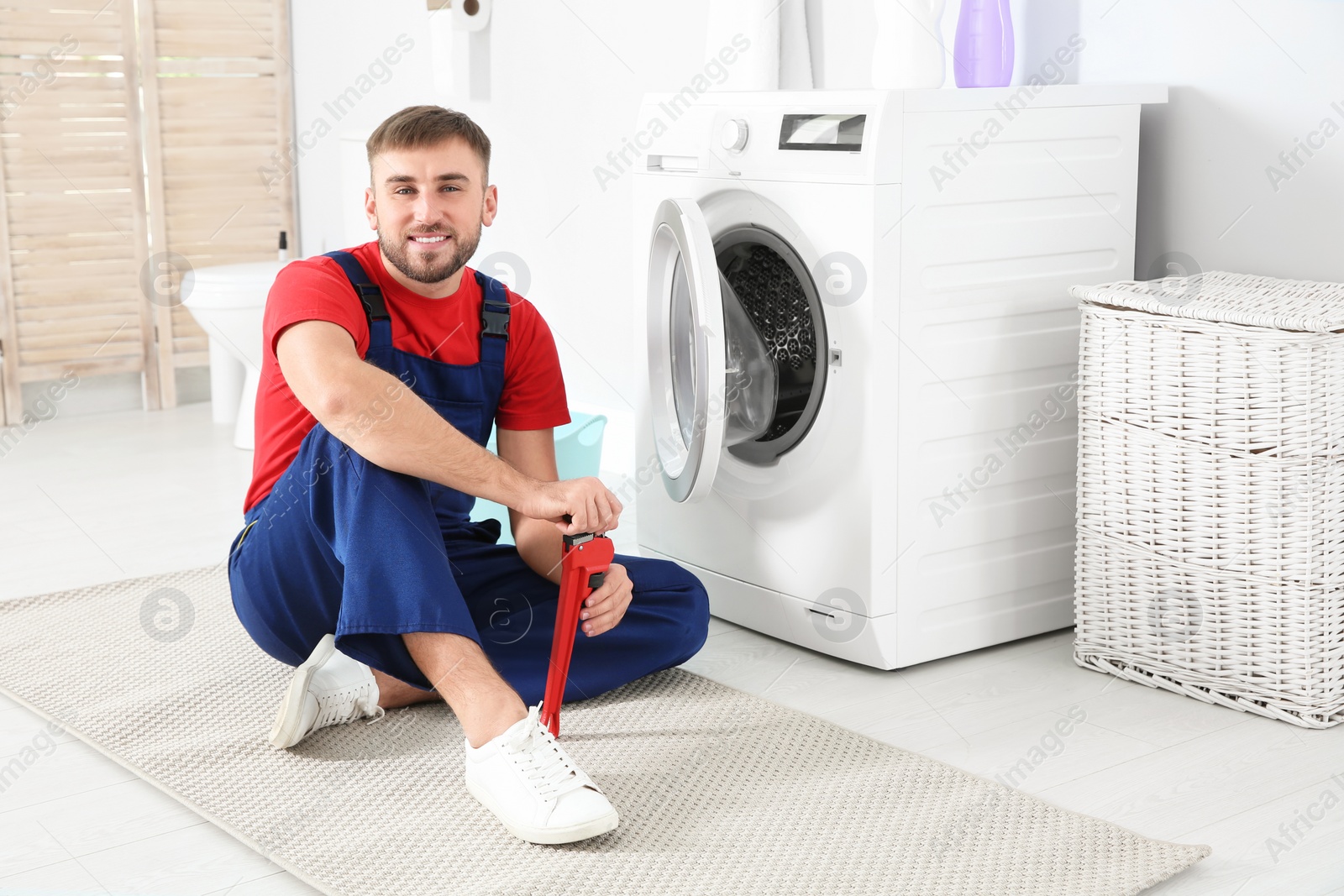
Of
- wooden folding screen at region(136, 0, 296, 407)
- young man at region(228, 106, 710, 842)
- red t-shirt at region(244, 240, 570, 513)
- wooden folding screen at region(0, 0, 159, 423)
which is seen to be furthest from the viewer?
wooden folding screen at region(136, 0, 296, 407)

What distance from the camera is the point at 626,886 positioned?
141cm

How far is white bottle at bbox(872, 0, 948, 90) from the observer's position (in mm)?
2123

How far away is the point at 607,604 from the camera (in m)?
1.69

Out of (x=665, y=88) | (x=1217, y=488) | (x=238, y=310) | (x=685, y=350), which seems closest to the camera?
(x=1217, y=488)

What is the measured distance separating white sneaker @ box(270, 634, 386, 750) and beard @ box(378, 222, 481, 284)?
479 mm

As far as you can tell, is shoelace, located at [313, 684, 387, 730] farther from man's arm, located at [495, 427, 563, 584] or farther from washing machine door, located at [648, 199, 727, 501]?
washing machine door, located at [648, 199, 727, 501]

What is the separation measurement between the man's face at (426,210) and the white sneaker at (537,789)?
605mm

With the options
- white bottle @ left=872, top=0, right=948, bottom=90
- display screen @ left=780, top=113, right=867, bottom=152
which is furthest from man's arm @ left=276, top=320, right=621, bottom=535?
white bottle @ left=872, top=0, right=948, bottom=90

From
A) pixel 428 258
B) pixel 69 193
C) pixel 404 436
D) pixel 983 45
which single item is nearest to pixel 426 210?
pixel 428 258

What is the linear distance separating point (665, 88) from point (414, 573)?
5.71 feet

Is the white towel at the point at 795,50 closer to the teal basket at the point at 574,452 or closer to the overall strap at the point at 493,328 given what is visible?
the teal basket at the point at 574,452

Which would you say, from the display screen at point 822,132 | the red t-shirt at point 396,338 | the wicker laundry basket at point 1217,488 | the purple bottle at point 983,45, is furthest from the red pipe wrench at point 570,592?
the purple bottle at point 983,45

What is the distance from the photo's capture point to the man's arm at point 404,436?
5.26 feet

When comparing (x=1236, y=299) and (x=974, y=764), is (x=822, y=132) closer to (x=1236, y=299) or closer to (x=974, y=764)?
(x=1236, y=299)
